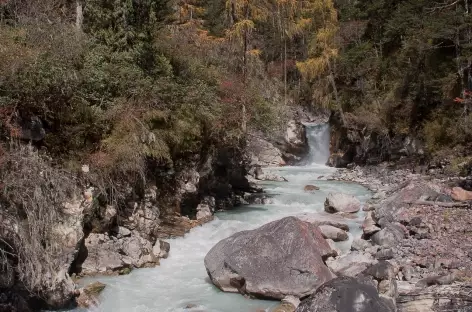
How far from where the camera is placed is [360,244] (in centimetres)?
1175

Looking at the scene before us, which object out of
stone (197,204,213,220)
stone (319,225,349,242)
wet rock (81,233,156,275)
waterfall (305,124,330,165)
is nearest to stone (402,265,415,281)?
stone (319,225,349,242)

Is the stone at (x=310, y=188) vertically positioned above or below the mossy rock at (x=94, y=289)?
below

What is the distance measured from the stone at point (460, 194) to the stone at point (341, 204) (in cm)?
314

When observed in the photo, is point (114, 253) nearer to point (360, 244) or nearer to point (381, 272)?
point (381, 272)

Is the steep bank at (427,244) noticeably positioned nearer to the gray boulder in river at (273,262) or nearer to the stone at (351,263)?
the stone at (351,263)

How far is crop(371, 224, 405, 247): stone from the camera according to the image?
37.9ft

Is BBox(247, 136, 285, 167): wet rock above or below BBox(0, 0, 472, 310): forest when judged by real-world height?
below

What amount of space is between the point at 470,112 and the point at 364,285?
48.5 ft

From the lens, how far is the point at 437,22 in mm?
19781

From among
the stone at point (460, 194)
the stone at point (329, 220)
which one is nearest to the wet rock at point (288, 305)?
the stone at point (329, 220)

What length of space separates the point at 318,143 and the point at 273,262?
25054 millimetres

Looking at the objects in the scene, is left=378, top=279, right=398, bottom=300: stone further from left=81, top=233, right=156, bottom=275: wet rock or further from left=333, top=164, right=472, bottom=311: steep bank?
left=81, top=233, right=156, bottom=275: wet rock

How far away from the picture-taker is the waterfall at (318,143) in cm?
3256

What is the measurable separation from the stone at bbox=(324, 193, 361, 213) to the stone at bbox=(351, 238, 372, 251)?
379 centimetres
